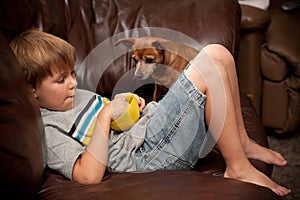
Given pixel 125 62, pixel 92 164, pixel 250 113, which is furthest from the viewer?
pixel 125 62

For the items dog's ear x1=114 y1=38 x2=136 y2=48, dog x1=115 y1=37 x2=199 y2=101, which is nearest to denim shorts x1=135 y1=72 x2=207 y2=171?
dog x1=115 y1=37 x2=199 y2=101

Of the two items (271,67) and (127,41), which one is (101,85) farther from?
(271,67)

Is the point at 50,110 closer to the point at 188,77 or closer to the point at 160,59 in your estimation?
the point at 188,77

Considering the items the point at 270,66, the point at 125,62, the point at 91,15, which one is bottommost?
the point at 270,66

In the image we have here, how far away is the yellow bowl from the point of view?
136 centimetres

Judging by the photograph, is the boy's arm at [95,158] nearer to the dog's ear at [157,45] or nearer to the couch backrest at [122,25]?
the couch backrest at [122,25]

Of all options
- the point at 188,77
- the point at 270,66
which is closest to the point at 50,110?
the point at 188,77

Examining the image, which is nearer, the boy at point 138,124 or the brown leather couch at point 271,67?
the boy at point 138,124

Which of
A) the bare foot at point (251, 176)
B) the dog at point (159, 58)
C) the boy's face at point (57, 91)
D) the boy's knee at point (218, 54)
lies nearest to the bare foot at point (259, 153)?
the bare foot at point (251, 176)

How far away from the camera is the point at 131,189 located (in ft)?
3.40

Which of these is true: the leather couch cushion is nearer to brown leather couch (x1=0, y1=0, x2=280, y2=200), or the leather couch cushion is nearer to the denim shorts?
brown leather couch (x1=0, y1=0, x2=280, y2=200)

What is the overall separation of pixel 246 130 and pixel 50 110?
64cm

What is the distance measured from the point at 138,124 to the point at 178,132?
15 centimetres

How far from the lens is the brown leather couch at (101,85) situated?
0.98 meters
